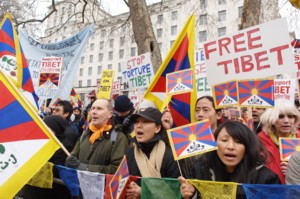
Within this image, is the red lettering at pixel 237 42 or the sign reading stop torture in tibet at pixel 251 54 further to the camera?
the red lettering at pixel 237 42

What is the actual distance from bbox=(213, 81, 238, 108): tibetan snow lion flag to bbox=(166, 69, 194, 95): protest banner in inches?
12.8

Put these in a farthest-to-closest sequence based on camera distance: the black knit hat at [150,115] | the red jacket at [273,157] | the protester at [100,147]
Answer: the protester at [100,147], the black knit hat at [150,115], the red jacket at [273,157]

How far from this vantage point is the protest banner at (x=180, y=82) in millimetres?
3340

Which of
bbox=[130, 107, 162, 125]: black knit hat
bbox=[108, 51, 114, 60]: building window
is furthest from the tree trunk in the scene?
bbox=[108, 51, 114, 60]: building window

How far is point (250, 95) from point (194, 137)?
1.26 metres

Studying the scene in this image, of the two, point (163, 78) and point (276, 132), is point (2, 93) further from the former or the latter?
point (276, 132)

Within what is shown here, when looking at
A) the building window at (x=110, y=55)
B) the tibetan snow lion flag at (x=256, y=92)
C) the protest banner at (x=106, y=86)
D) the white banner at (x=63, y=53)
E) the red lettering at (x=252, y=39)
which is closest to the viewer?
the tibetan snow lion flag at (x=256, y=92)

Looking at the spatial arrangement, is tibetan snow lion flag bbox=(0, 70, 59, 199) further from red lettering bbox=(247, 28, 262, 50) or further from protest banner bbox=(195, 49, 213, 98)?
protest banner bbox=(195, 49, 213, 98)

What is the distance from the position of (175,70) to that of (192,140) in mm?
1766

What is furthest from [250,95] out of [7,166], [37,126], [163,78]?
[7,166]

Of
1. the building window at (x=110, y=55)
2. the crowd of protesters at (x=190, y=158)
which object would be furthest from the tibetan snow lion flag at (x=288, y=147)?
the building window at (x=110, y=55)

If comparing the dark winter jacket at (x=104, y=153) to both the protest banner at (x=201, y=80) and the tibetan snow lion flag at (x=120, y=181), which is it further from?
the protest banner at (x=201, y=80)

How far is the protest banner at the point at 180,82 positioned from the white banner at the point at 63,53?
3777 mm

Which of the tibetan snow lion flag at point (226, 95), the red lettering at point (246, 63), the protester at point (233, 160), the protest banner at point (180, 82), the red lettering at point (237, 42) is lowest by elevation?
the protester at point (233, 160)
